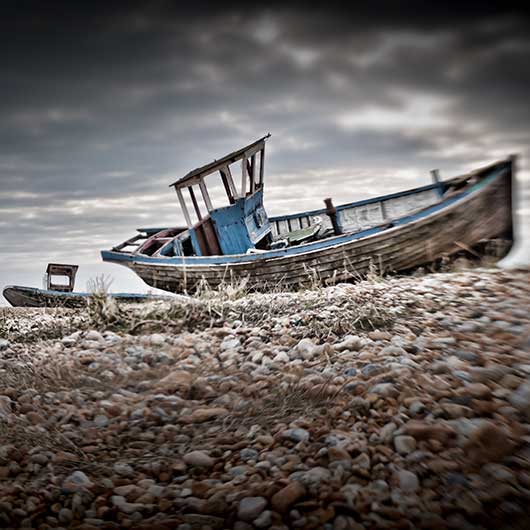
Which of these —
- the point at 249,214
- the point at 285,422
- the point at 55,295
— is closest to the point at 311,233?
the point at 249,214

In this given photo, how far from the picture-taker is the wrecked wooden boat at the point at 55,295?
23.3 feet

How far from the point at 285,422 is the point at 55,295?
758 cm

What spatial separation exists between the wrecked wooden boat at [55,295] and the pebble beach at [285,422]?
258 cm

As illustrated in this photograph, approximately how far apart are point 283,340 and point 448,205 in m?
3.70

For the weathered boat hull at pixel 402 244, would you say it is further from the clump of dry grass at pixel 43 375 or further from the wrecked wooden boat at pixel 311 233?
the clump of dry grass at pixel 43 375

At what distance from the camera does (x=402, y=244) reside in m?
6.34

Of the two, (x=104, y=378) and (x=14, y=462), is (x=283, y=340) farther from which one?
(x=14, y=462)

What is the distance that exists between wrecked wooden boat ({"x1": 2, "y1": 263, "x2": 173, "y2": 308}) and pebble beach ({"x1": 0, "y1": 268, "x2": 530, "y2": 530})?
2583 mm

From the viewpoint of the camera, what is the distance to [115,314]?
462cm

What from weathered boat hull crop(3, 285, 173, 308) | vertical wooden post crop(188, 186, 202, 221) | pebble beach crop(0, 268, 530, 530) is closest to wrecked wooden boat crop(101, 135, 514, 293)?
vertical wooden post crop(188, 186, 202, 221)

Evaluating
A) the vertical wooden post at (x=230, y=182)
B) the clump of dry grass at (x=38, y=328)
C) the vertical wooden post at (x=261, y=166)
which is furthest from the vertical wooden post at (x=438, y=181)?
→ the clump of dry grass at (x=38, y=328)

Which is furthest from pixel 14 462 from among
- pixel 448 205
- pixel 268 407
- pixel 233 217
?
pixel 233 217

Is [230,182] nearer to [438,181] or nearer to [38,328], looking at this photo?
[438,181]

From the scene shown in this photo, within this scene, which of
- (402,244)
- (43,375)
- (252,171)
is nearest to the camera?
(43,375)
